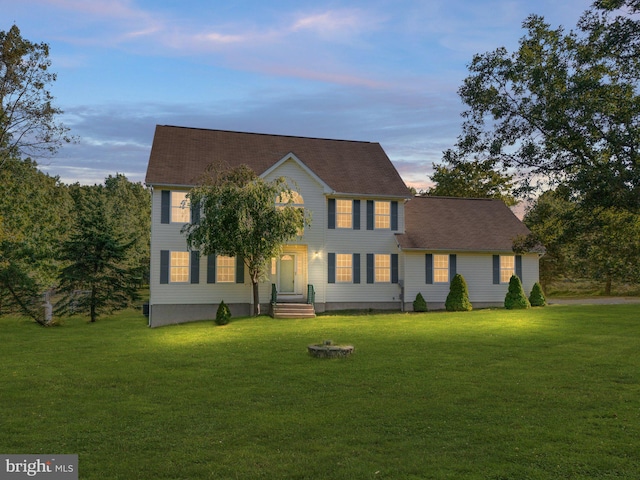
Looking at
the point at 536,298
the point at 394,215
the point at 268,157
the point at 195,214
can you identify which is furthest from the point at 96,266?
the point at 536,298

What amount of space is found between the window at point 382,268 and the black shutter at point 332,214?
2860 mm

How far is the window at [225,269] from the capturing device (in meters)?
26.2

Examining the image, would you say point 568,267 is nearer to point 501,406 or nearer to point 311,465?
point 501,406

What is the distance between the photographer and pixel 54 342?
1953 centimetres

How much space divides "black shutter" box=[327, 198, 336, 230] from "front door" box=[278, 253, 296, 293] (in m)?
2.47

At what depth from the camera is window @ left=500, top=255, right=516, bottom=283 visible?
29.5m

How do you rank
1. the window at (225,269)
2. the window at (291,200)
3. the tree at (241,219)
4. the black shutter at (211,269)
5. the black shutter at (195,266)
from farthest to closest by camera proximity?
1. the window at (225,269)
2. the black shutter at (211,269)
3. the black shutter at (195,266)
4. the window at (291,200)
5. the tree at (241,219)

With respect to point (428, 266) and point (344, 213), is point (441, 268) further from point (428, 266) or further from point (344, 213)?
point (344, 213)

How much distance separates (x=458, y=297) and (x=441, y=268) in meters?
2.21

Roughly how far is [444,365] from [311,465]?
7.20 m

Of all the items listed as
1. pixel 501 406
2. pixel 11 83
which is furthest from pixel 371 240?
pixel 11 83

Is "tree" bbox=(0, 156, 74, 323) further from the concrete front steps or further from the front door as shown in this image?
the front door

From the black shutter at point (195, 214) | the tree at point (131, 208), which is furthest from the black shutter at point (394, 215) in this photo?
the tree at point (131, 208)

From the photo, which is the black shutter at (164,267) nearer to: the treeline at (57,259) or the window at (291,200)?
the treeline at (57,259)
